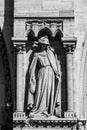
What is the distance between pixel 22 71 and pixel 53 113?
1.34 meters

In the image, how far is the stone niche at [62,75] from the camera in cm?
1756

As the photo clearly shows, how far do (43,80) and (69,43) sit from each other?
3.86 ft

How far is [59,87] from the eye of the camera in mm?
17938

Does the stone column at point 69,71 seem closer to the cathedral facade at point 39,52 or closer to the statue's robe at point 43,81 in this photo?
the cathedral facade at point 39,52

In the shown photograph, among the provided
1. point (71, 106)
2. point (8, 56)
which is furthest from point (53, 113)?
point (8, 56)

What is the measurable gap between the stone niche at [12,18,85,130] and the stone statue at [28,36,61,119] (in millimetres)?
140

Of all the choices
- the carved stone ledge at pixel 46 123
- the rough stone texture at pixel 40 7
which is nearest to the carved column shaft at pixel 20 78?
the carved stone ledge at pixel 46 123

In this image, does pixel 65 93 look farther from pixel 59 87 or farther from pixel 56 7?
pixel 56 7

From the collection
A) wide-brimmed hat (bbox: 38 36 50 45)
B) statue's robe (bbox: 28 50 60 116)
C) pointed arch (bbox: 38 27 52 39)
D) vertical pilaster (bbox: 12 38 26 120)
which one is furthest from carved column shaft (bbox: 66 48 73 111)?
vertical pilaster (bbox: 12 38 26 120)

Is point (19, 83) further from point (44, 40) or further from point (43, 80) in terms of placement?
point (44, 40)

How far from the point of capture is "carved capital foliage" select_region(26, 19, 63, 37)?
59.9 feet

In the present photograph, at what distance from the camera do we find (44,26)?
60.1 ft

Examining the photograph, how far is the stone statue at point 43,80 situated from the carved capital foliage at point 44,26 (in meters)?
0.23

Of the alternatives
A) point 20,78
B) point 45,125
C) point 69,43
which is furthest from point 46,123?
point 69,43
